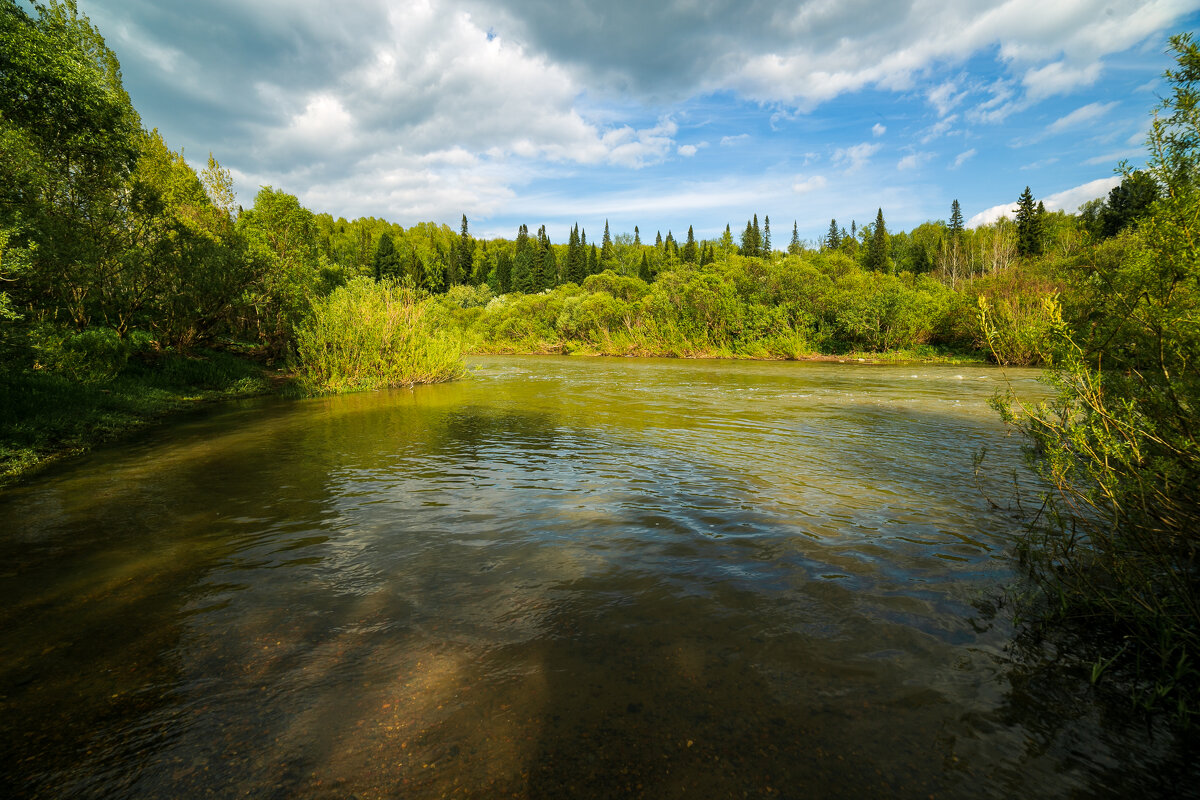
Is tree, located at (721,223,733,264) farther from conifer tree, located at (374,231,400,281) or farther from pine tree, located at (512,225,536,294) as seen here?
conifer tree, located at (374,231,400,281)

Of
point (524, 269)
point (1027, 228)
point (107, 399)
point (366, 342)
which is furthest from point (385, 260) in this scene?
point (1027, 228)

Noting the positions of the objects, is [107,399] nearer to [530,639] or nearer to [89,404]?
[89,404]

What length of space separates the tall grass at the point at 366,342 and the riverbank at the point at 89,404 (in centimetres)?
261

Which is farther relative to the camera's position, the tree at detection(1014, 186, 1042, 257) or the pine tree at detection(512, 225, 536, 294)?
the pine tree at detection(512, 225, 536, 294)

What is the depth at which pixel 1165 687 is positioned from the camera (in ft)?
11.7

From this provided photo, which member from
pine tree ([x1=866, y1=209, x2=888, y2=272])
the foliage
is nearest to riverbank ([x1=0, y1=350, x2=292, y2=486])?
the foliage

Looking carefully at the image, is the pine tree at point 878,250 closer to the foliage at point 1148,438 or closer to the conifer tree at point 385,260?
the conifer tree at point 385,260

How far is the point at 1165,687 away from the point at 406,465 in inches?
435

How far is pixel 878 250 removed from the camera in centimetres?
10025

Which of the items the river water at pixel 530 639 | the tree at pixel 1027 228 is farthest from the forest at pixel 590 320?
the tree at pixel 1027 228

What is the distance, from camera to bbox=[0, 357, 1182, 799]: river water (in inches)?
127

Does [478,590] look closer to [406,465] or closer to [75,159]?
[406,465]

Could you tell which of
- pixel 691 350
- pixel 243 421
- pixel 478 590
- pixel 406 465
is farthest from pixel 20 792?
pixel 691 350

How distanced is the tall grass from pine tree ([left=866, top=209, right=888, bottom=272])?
9600 centimetres
